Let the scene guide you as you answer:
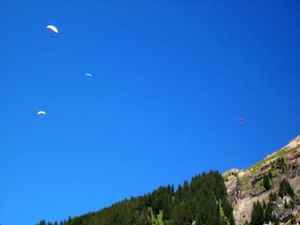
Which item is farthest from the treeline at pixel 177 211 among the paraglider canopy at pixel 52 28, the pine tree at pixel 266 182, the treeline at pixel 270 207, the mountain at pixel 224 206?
the paraglider canopy at pixel 52 28

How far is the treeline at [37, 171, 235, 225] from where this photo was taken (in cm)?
16550

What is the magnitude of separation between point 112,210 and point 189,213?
1690 inches

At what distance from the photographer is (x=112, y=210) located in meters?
193

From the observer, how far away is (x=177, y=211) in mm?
175625

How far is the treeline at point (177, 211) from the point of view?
543 ft

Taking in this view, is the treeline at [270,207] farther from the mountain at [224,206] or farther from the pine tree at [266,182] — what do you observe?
the pine tree at [266,182]

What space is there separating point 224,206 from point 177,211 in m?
22.2

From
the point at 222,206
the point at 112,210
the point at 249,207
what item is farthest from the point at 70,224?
the point at 249,207

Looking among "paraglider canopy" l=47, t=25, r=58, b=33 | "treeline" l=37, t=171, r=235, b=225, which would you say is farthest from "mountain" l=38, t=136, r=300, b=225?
"paraglider canopy" l=47, t=25, r=58, b=33

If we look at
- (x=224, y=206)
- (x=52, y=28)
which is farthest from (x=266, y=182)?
(x=52, y=28)

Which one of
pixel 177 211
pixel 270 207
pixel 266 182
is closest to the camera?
pixel 270 207

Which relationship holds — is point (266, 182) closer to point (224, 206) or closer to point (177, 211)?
point (224, 206)

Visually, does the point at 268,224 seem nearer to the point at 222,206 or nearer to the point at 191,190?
the point at 222,206

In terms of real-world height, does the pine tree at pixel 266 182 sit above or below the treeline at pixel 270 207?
above
